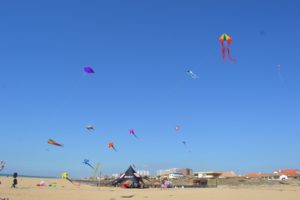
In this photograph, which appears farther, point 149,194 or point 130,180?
point 130,180

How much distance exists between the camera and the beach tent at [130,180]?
33.1 m

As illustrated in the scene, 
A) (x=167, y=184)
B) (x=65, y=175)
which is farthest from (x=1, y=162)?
(x=65, y=175)

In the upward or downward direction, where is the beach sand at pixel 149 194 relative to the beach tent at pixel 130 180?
downward

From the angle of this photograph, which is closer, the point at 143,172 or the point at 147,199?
the point at 147,199

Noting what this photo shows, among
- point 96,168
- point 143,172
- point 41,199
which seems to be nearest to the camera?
point 41,199

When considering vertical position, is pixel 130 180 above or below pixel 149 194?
above

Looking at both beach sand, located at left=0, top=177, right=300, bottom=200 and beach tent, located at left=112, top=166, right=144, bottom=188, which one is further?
beach tent, located at left=112, top=166, right=144, bottom=188

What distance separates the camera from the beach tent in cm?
3312

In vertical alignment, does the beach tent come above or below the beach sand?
above

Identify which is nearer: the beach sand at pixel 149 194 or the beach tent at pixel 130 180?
the beach sand at pixel 149 194

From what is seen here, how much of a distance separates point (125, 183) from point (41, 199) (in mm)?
16568

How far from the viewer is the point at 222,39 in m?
17.3

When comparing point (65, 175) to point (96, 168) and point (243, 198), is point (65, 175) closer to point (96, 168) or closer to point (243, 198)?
point (96, 168)

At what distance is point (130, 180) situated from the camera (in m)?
33.9
